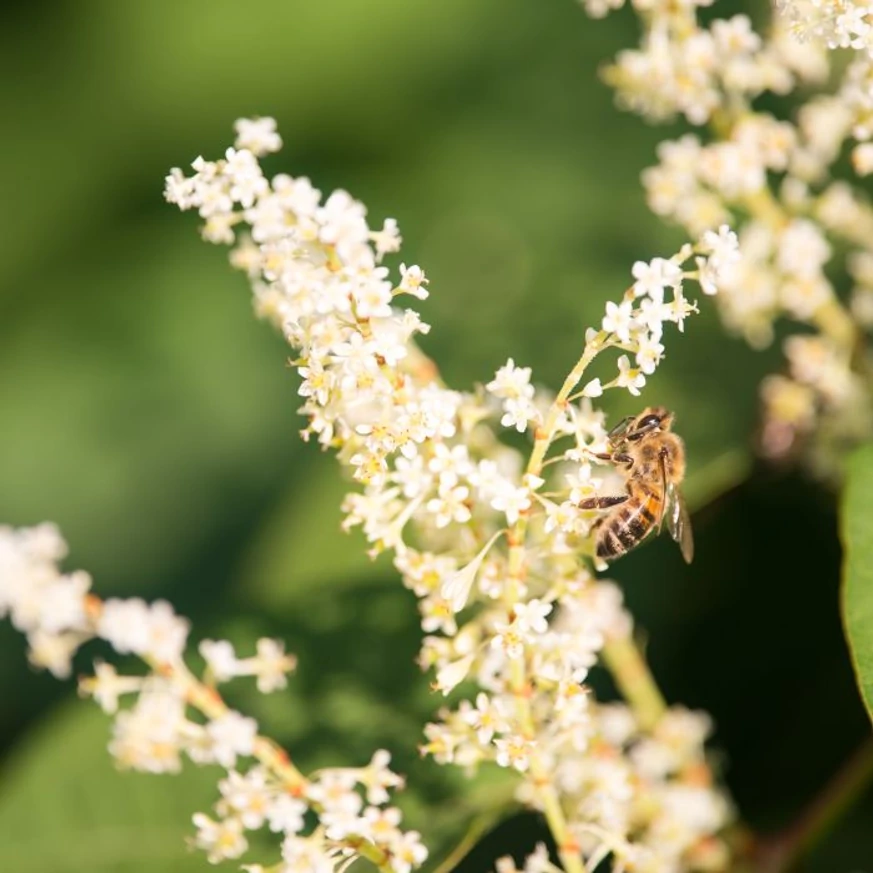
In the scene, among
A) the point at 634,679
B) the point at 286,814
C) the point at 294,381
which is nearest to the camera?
the point at 286,814

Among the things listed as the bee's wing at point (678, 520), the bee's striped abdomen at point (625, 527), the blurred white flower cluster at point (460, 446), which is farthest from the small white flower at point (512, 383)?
the bee's wing at point (678, 520)

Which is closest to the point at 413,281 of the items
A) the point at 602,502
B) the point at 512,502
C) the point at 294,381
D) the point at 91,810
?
the point at 512,502

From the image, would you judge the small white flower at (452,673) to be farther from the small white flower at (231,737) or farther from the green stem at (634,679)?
the green stem at (634,679)

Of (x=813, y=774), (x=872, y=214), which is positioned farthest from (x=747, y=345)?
(x=813, y=774)

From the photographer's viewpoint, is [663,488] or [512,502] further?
[663,488]

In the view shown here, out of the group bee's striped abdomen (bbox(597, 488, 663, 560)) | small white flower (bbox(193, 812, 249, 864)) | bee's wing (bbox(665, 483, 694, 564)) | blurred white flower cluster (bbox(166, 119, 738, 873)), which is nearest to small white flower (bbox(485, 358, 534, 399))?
blurred white flower cluster (bbox(166, 119, 738, 873))

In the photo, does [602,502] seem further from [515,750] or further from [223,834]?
[223,834]

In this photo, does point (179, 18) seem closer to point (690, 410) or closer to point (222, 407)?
point (222, 407)
